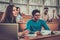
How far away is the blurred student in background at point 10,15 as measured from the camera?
1.75 meters

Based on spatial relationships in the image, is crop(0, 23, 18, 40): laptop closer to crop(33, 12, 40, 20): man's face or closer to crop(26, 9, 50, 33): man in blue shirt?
crop(26, 9, 50, 33): man in blue shirt

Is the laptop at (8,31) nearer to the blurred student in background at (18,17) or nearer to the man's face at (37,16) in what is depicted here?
the blurred student in background at (18,17)

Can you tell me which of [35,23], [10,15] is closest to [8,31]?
[10,15]

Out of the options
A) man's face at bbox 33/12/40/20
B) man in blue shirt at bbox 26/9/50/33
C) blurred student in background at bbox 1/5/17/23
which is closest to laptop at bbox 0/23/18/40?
blurred student in background at bbox 1/5/17/23

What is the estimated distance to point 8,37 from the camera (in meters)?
1.75

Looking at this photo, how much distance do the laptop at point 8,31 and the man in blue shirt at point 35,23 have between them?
18 centimetres

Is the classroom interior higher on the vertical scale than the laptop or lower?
higher

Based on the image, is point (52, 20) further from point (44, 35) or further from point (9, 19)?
point (9, 19)

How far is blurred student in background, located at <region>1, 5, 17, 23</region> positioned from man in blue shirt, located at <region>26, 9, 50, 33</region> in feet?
0.74

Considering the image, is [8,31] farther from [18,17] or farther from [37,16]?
[37,16]

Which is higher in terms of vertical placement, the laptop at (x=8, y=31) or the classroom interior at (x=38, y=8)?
the classroom interior at (x=38, y=8)

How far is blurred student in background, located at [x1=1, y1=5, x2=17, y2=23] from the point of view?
1.75 meters

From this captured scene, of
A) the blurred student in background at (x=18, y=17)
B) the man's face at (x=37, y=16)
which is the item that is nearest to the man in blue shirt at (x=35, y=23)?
the man's face at (x=37, y=16)

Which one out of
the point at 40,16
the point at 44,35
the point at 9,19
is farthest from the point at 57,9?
the point at 9,19
